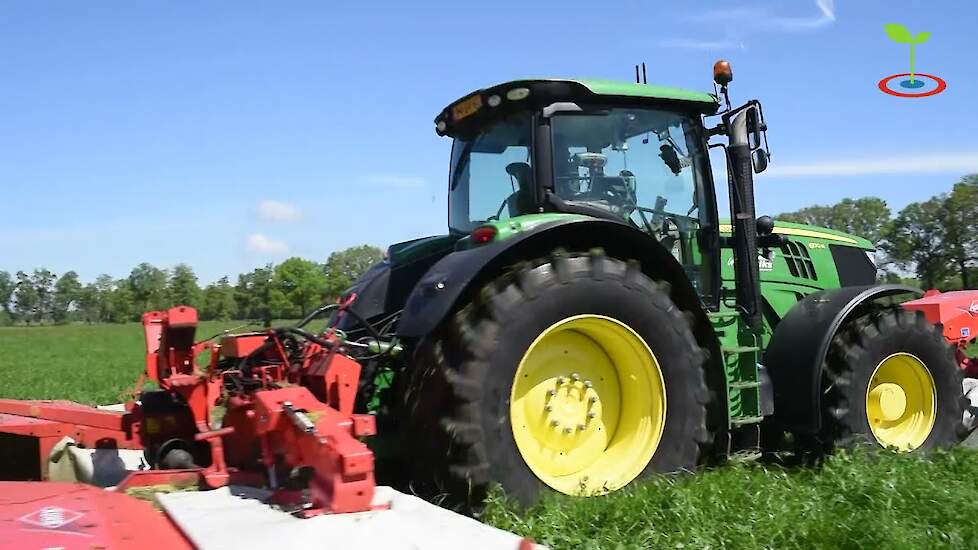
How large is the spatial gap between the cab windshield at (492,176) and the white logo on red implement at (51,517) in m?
2.65

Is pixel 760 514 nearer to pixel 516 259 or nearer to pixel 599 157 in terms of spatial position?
pixel 516 259

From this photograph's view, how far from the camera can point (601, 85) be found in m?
4.37

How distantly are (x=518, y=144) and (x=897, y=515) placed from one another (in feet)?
8.41

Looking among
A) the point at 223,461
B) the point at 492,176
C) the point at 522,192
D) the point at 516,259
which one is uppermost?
the point at 492,176

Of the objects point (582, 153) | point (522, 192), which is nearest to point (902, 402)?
point (582, 153)

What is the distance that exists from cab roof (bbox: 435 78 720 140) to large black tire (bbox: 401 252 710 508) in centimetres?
103

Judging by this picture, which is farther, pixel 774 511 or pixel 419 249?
pixel 419 249

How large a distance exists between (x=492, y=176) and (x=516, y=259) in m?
1.17

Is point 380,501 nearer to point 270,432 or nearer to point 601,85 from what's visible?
point 270,432

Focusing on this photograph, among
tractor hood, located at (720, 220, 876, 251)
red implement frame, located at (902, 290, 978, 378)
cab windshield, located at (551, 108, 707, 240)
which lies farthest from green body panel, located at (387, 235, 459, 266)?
red implement frame, located at (902, 290, 978, 378)

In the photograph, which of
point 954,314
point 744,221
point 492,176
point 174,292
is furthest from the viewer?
point 174,292

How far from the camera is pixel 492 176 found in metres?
4.74

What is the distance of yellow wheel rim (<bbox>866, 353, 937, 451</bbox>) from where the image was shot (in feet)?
16.4

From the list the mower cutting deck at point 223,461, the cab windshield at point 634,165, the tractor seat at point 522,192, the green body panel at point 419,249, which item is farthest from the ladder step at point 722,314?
the mower cutting deck at point 223,461
